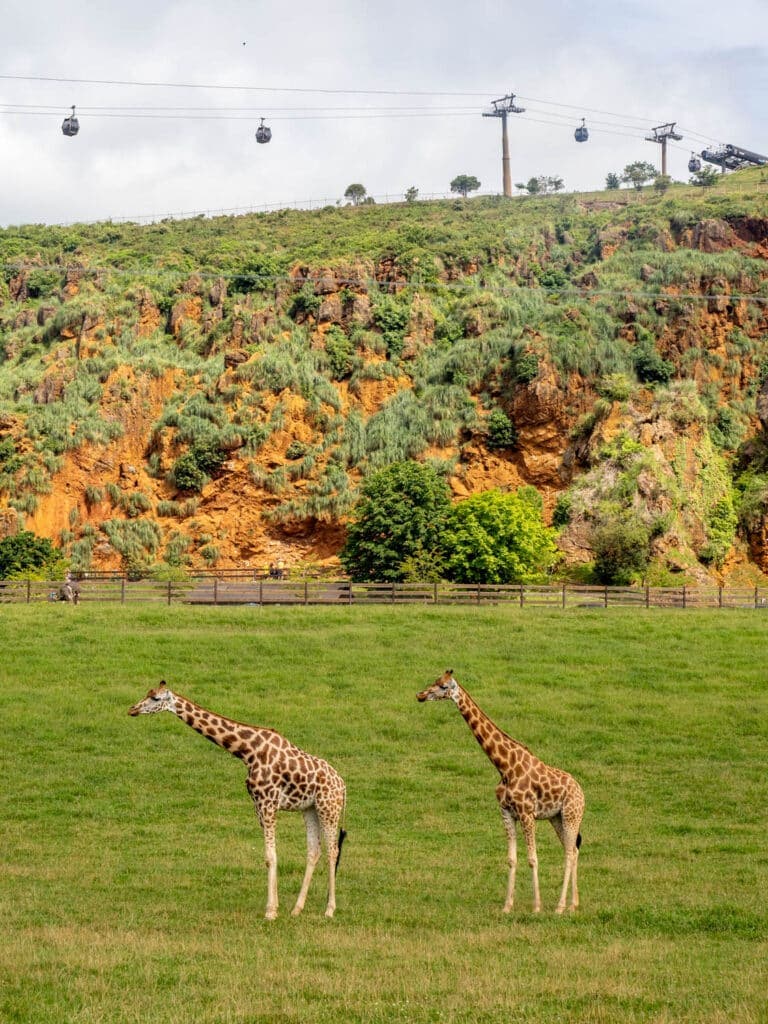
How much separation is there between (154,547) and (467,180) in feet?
287

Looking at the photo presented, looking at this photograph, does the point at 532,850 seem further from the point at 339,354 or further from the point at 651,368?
the point at 339,354

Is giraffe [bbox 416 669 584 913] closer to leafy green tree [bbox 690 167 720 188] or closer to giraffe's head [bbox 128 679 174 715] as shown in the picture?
giraffe's head [bbox 128 679 174 715]

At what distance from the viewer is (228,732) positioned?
17.5 meters

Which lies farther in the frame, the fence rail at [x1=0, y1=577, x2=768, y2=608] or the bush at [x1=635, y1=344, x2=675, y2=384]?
the bush at [x1=635, y1=344, x2=675, y2=384]

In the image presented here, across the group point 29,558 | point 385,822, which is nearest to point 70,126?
point 29,558

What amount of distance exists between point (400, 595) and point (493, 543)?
8843mm

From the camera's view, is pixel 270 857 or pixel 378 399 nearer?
pixel 270 857

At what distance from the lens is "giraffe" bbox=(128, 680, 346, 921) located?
675 inches

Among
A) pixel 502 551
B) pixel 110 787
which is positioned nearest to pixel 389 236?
pixel 502 551

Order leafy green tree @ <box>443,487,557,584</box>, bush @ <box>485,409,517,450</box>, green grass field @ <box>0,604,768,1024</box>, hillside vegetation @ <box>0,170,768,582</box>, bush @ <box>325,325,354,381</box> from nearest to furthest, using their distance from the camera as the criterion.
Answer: green grass field @ <box>0,604,768,1024</box>, leafy green tree @ <box>443,487,557,584</box>, hillside vegetation @ <box>0,170,768,582</box>, bush @ <box>485,409,517,450</box>, bush @ <box>325,325,354,381</box>

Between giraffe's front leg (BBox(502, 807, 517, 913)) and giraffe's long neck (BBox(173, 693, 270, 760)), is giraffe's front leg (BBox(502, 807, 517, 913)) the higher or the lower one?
the lower one

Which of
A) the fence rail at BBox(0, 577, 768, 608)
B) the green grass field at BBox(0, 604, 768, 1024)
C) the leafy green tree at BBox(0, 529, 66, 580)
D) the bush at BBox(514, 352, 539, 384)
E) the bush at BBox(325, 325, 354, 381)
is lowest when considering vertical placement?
the green grass field at BBox(0, 604, 768, 1024)

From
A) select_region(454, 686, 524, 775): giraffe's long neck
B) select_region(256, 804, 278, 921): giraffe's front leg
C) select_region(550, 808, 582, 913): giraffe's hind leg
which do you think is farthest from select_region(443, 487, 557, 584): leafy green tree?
select_region(256, 804, 278, 921): giraffe's front leg

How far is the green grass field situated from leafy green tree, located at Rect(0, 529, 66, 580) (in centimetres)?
1502
